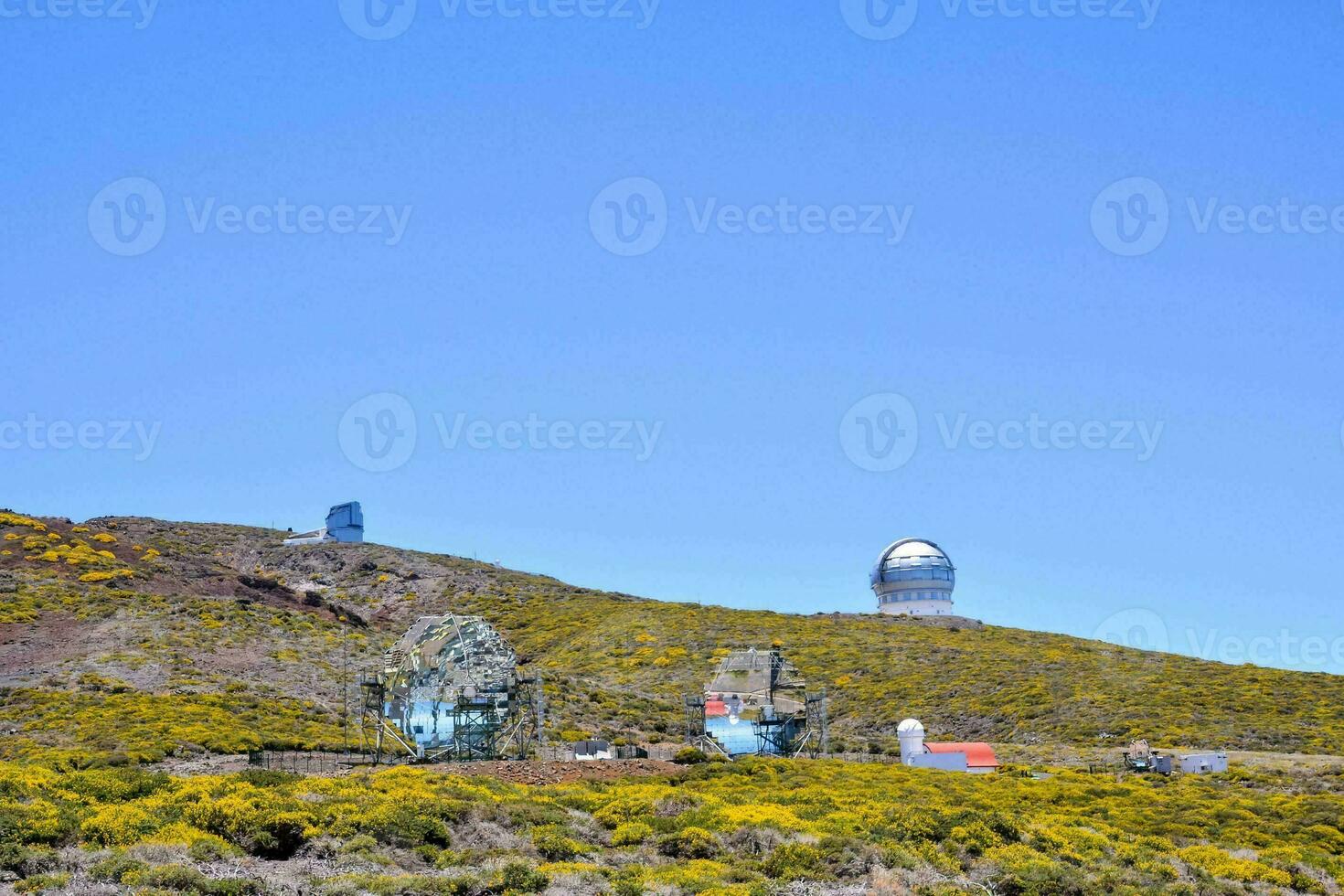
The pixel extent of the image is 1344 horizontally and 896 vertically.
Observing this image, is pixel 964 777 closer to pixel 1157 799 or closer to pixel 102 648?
pixel 1157 799

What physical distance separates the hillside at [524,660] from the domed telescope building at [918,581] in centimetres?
505

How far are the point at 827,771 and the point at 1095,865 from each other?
1329 cm

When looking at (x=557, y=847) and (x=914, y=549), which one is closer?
(x=557, y=847)

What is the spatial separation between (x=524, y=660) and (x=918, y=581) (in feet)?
113

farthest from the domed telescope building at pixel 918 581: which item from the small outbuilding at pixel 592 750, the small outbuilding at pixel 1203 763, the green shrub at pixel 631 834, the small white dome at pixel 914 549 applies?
the green shrub at pixel 631 834

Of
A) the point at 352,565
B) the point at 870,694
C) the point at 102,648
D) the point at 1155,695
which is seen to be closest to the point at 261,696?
the point at 102,648

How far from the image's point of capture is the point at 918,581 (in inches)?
4131

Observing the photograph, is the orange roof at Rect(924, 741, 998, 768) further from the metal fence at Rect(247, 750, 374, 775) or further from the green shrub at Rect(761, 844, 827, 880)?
the green shrub at Rect(761, 844, 827, 880)

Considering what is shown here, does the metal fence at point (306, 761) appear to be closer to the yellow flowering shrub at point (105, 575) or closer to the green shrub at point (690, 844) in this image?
the green shrub at point (690, 844)

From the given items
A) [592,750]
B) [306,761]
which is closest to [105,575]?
[306,761]

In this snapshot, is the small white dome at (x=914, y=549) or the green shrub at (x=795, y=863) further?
the small white dome at (x=914, y=549)

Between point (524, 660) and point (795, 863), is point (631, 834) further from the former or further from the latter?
point (524, 660)

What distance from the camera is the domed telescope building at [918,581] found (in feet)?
343

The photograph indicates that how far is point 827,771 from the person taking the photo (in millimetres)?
44688
